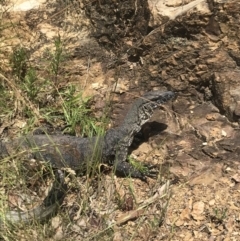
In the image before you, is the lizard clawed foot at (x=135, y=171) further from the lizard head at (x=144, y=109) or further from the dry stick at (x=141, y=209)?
the lizard head at (x=144, y=109)

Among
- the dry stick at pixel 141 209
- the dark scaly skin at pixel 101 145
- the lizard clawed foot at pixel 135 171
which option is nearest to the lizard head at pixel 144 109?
the dark scaly skin at pixel 101 145

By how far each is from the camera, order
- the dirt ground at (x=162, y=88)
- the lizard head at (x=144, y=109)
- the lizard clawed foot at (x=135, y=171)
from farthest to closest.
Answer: the lizard head at (x=144, y=109)
the lizard clawed foot at (x=135, y=171)
the dirt ground at (x=162, y=88)

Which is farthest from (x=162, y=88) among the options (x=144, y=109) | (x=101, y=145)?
(x=101, y=145)

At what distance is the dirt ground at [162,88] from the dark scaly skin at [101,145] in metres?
0.16

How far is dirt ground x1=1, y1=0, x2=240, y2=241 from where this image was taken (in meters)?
4.38

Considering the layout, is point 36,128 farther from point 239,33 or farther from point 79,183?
point 239,33

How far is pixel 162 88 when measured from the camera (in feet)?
18.2

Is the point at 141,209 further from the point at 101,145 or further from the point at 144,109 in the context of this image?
the point at 144,109

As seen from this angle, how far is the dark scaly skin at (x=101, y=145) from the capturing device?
4914mm

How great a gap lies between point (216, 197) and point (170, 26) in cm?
190

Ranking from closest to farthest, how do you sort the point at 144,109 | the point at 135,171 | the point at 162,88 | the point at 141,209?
the point at 141,209 → the point at 135,171 → the point at 144,109 → the point at 162,88

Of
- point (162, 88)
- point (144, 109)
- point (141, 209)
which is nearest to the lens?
point (141, 209)

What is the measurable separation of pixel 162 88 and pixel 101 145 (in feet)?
3.34

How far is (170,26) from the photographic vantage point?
215 inches
